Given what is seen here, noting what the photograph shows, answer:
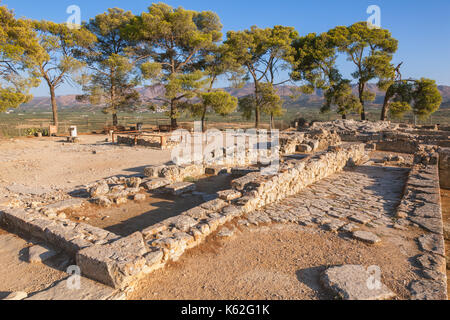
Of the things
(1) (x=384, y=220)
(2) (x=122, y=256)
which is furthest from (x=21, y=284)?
(1) (x=384, y=220)

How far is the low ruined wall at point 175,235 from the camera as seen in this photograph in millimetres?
3129

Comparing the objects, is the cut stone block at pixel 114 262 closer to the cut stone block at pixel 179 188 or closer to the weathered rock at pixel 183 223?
the weathered rock at pixel 183 223

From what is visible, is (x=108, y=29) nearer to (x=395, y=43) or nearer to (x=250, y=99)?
(x=250, y=99)

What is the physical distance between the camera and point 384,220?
4.82 meters

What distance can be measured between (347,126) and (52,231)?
66.6ft

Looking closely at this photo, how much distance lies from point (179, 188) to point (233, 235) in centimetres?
289

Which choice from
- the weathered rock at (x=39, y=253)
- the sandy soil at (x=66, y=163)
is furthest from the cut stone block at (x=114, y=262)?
the sandy soil at (x=66, y=163)

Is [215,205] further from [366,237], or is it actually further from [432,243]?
[432,243]

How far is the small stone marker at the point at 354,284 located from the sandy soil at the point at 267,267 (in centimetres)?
13

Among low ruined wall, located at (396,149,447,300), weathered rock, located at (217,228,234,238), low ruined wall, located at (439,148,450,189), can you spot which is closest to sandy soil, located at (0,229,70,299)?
weathered rock, located at (217,228,234,238)

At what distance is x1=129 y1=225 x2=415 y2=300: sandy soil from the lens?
300 cm

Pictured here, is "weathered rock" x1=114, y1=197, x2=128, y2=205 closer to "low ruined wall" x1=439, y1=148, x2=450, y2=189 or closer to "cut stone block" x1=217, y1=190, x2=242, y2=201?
"cut stone block" x1=217, y1=190, x2=242, y2=201

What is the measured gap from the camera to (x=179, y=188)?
6859mm

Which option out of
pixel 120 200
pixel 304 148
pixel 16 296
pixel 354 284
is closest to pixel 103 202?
pixel 120 200
